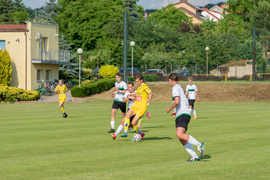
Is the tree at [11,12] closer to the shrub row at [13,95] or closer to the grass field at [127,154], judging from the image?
the shrub row at [13,95]

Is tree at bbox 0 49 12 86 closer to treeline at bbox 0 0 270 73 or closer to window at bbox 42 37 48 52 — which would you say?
window at bbox 42 37 48 52

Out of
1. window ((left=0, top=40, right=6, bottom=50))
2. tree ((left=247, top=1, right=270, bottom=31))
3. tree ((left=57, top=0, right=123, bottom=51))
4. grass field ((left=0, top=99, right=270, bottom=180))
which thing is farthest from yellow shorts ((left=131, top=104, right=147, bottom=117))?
tree ((left=247, top=1, right=270, bottom=31))

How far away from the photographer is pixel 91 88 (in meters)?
46.9

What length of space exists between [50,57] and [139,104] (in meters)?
39.5

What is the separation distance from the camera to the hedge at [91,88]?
4570 cm

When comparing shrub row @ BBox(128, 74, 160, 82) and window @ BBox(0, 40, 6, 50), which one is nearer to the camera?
window @ BBox(0, 40, 6, 50)

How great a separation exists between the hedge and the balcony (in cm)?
659

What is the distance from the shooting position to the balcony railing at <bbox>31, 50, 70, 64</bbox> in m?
51.0

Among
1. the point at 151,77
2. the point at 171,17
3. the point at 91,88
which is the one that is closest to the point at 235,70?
the point at 151,77

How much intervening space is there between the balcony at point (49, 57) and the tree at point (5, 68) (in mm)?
3450

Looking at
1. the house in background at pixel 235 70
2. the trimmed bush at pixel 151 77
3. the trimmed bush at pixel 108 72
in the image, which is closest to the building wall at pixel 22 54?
the trimmed bush at pixel 108 72

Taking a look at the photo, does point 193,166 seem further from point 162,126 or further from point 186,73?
point 186,73

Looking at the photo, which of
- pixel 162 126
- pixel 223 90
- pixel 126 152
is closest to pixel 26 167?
pixel 126 152

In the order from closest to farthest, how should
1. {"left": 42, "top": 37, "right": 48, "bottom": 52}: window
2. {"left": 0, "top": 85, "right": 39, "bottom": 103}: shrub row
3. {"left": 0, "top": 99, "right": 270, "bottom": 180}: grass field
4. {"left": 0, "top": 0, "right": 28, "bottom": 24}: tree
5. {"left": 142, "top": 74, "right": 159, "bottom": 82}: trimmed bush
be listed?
{"left": 0, "top": 99, "right": 270, "bottom": 180}: grass field
{"left": 0, "top": 85, "right": 39, "bottom": 103}: shrub row
{"left": 42, "top": 37, "right": 48, "bottom": 52}: window
{"left": 142, "top": 74, "right": 159, "bottom": 82}: trimmed bush
{"left": 0, "top": 0, "right": 28, "bottom": 24}: tree
